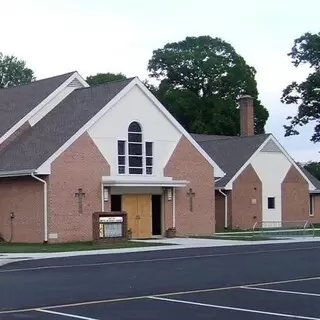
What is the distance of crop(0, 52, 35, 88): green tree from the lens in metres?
92.6

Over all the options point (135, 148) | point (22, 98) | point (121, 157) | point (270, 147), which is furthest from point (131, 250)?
point (270, 147)

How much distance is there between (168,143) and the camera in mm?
40594

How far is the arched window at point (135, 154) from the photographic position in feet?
127

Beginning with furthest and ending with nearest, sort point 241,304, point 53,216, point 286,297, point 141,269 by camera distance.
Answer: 1. point 53,216
2. point 141,269
3. point 286,297
4. point 241,304

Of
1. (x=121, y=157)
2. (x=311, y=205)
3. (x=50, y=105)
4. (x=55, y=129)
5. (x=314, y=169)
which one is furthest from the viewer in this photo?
(x=314, y=169)

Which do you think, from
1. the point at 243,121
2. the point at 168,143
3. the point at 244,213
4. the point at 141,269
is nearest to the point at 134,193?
the point at 168,143

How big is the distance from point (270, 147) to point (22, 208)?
22752 mm

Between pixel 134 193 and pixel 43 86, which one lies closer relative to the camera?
pixel 134 193

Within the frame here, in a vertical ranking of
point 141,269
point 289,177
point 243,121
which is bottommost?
point 141,269

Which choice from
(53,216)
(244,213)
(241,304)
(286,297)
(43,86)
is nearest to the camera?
(241,304)

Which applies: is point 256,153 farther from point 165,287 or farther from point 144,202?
point 165,287

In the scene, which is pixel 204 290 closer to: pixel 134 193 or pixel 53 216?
pixel 53 216

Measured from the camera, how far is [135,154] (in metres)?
39.2

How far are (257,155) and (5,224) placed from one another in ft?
69.4
